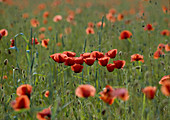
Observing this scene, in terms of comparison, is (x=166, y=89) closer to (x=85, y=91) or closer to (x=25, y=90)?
(x=85, y=91)

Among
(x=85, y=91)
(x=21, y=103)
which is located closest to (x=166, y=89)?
(x=85, y=91)

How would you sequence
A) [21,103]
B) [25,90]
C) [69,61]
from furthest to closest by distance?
1. [69,61]
2. [25,90]
3. [21,103]

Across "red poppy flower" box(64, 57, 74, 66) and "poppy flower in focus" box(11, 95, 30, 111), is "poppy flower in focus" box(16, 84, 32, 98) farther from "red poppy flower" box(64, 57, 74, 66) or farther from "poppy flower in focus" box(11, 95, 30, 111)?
"red poppy flower" box(64, 57, 74, 66)

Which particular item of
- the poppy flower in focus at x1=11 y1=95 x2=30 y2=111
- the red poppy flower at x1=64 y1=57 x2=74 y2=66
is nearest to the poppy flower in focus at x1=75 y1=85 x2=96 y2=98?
the poppy flower in focus at x1=11 y1=95 x2=30 y2=111

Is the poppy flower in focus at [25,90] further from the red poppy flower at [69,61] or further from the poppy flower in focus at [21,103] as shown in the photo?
the red poppy flower at [69,61]

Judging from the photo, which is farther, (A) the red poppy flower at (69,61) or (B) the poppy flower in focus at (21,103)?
(A) the red poppy flower at (69,61)

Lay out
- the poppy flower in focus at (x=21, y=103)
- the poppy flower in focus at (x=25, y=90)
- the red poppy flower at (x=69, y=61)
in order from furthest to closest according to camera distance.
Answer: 1. the red poppy flower at (x=69, y=61)
2. the poppy flower in focus at (x=25, y=90)
3. the poppy flower in focus at (x=21, y=103)

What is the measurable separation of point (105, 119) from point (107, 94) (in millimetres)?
277

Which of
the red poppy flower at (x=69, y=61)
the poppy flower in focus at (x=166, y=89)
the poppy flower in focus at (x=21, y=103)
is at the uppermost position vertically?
the red poppy flower at (x=69, y=61)

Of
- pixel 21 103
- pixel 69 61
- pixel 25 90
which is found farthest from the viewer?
pixel 69 61

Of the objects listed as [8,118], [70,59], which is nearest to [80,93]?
[70,59]

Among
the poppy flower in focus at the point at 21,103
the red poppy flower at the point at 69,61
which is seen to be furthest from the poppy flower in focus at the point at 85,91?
the red poppy flower at the point at 69,61

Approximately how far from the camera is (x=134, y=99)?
1397 millimetres

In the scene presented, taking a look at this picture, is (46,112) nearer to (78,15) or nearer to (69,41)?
(69,41)
